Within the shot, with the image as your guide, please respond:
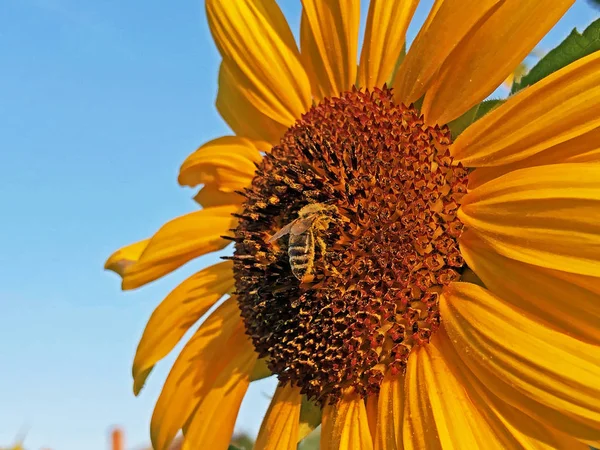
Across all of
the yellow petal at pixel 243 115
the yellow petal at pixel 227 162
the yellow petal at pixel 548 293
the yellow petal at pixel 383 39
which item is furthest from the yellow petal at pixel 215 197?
the yellow petal at pixel 548 293

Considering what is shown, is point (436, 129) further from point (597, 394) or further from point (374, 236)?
point (597, 394)

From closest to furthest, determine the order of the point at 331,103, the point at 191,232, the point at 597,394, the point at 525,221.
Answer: the point at 597,394 < the point at 525,221 < the point at 331,103 < the point at 191,232

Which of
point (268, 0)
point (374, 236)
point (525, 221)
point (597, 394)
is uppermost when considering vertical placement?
point (268, 0)

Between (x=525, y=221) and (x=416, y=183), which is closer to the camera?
(x=525, y=221)

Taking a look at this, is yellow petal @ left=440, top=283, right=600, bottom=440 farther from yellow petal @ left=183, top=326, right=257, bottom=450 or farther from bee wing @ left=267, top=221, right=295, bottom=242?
yellow petal @ left=183, top=326, right=257, bottom=450

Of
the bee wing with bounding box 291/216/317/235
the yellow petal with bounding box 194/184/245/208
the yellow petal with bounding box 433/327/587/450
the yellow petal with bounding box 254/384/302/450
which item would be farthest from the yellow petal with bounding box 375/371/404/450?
the yellow petal with bounding box 194/184/245/208

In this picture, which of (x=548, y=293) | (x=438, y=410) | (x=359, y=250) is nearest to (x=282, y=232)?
(x=359, y=250)

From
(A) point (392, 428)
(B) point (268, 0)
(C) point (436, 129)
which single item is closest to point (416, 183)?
(C) point (436, 129)
